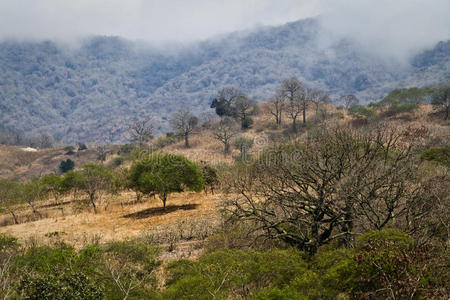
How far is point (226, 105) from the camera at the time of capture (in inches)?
3374

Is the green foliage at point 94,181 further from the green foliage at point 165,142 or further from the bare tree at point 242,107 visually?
the bare tree at point 242,107

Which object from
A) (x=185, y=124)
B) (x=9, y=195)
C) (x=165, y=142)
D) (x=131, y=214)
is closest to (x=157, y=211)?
(x=131, y=214)

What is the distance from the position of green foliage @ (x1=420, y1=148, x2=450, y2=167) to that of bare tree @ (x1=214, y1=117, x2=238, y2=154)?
1550 inches

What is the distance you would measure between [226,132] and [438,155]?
44.3 meters

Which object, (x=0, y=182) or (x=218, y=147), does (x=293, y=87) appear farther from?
(x=0, y=182)

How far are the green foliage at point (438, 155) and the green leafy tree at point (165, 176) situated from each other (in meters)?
20.5

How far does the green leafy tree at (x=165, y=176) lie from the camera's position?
1281 inches

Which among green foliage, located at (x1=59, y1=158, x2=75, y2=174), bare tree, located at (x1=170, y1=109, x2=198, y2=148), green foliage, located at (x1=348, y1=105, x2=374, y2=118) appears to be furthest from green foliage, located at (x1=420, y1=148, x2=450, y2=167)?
green foliage, located at (x1=59, y1=158, x2=75, y2=174)

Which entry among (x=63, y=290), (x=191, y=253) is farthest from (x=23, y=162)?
(x=63, y=290)

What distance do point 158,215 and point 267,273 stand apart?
2218 cm

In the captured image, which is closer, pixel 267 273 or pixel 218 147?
pixel 267 273

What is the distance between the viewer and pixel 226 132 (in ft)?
223

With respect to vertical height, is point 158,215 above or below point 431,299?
below

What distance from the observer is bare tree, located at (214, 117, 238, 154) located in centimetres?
6450
